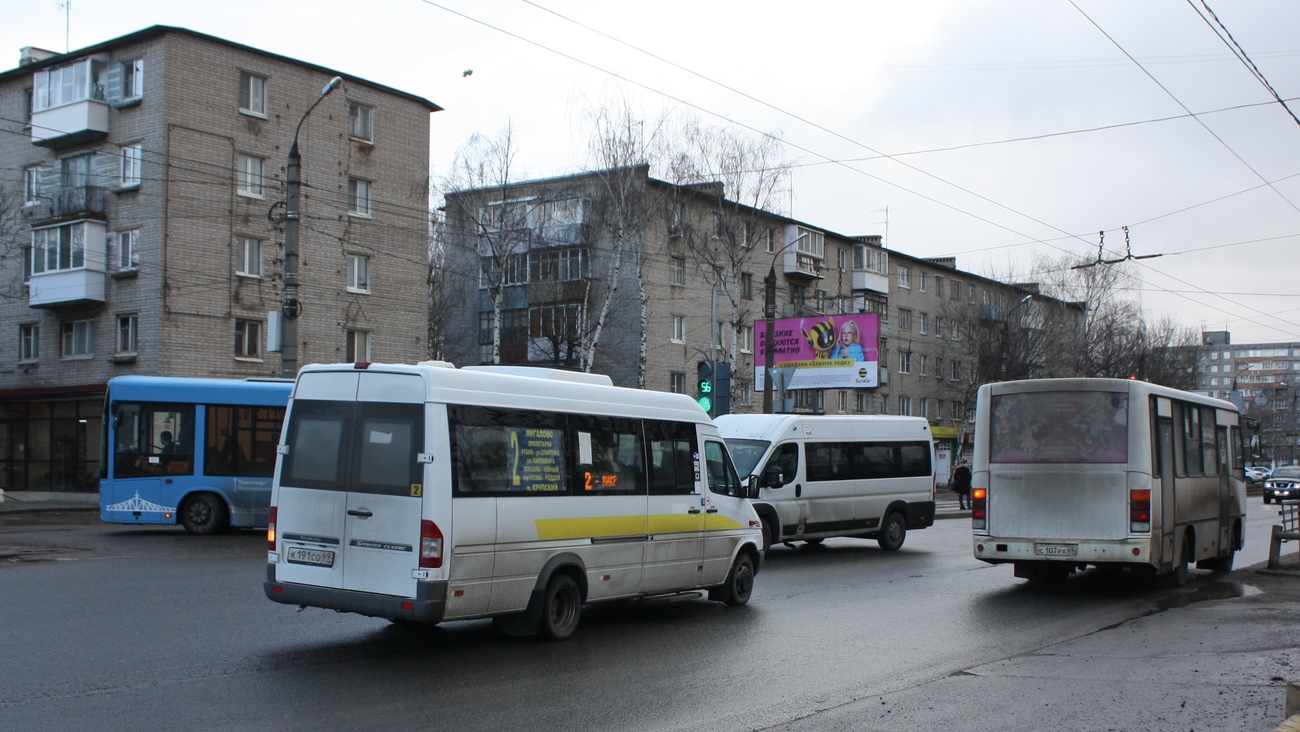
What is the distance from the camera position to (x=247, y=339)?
36312mm

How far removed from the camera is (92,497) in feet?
114

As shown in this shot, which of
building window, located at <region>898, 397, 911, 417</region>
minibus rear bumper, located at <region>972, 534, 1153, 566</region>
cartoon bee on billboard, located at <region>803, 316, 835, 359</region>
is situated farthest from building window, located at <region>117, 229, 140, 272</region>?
building window, located at <region>898, 397, 911, 417</region>

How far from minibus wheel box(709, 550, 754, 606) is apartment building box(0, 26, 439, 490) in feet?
81.4

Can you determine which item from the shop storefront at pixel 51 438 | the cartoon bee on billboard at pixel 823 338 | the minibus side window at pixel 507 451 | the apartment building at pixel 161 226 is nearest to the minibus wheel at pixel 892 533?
the minibus side window at pixel 507 451

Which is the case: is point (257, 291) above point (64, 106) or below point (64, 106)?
below

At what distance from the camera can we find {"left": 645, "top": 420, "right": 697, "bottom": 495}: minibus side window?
36.4 feet

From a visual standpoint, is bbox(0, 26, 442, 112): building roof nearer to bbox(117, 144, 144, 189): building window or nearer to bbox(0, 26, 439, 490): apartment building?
bbox(0, 26, 439, 490): apartment building

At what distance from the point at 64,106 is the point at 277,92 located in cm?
652

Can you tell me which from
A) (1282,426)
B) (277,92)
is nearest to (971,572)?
(277,92)

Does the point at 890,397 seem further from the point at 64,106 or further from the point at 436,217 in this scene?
the point at 64,106

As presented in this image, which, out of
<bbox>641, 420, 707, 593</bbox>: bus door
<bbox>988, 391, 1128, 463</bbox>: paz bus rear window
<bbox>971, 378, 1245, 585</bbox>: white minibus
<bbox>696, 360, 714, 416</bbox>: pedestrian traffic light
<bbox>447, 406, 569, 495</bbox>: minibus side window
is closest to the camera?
<bbox>447, 406, 569, 495</bbox>: minibus side window

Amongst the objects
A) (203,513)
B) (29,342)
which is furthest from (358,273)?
(203,513)

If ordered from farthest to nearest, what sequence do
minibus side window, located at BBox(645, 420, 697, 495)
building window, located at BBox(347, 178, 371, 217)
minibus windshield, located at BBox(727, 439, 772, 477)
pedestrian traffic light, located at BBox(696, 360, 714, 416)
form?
1. building window, located at BBox(347, 178, 371, 217)
2. pedestrian traffic light, located at BBox(696, 360, 714, 416)
3. minibus windshield, located at BBox(727, 439, 772, 477)
4. minibus side window, located at BBox(645, 420, 697, 495)

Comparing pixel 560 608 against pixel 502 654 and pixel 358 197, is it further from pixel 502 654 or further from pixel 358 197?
pixel 358 197
